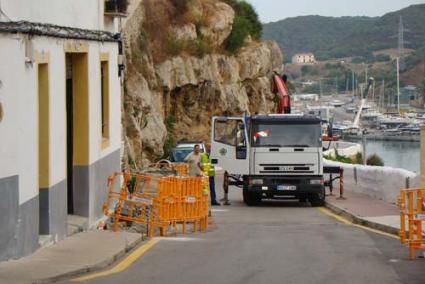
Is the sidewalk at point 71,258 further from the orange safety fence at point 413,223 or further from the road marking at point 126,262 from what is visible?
the orange safety fence at point 413,223

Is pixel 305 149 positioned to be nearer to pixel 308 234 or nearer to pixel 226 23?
pixel 308 234

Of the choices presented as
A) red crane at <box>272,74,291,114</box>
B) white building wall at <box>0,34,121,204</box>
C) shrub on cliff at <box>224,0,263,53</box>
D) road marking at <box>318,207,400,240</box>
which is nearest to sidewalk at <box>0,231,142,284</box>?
white building wall at <box>0,34,121,204</box>

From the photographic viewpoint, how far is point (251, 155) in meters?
29.2

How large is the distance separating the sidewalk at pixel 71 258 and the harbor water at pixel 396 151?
6265cm

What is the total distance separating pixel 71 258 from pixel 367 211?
1203 centimetres

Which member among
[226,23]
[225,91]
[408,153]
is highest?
[226,23]

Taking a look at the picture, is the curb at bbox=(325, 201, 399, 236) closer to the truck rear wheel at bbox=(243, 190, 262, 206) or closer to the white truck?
the white truck

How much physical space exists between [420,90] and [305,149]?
393 ft

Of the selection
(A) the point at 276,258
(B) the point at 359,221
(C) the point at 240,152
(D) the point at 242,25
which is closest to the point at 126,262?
(A) the point at 276,258

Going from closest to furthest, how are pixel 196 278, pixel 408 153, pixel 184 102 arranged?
pixel 196 278
pixel 184 102
pixel 408 153

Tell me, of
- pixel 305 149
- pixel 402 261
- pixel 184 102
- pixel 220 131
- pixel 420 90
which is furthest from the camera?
pixel 420 90

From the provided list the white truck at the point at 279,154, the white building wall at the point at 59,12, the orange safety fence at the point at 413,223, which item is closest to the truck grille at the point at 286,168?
the white truck at the point at 279,154

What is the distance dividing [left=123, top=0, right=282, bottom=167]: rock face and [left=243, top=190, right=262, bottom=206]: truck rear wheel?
18.2m

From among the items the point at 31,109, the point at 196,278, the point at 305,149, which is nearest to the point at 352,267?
the point at 196,278
